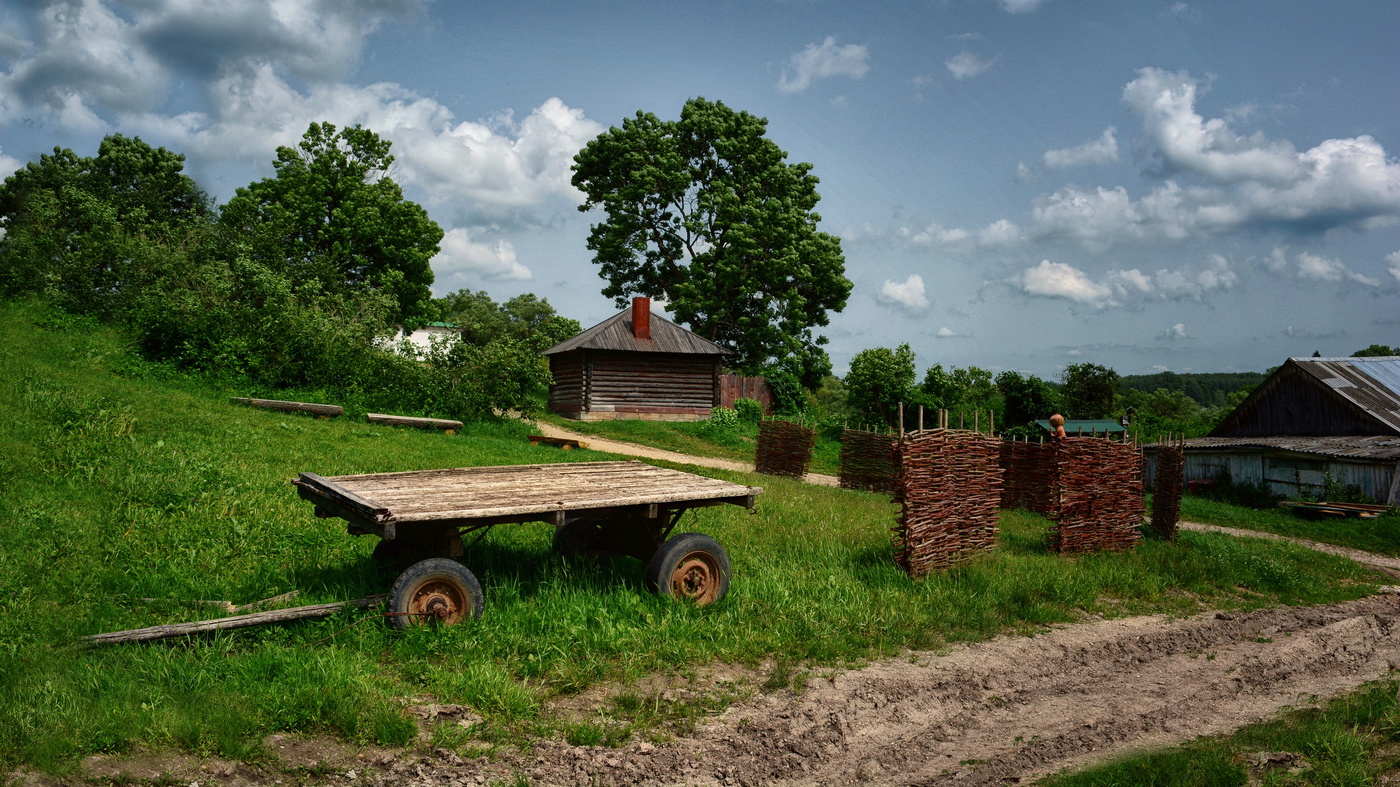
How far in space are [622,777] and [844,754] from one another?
148 cm

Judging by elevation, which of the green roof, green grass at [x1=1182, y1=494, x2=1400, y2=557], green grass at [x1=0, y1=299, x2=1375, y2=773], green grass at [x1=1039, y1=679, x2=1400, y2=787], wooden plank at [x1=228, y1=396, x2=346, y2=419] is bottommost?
green grass at [x1=1182, y1=494, x2=1400, y2=557]

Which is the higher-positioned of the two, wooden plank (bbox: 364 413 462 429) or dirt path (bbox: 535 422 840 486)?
wooden plank (bbox: 364 413 462 429)

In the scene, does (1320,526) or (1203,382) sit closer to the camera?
(1320,526)

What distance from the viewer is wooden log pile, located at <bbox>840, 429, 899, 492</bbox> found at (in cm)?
1953

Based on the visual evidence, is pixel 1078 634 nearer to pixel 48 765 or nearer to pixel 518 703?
pixel 518 703

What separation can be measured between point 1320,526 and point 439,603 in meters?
22.1

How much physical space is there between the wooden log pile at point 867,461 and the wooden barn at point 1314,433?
552 inches

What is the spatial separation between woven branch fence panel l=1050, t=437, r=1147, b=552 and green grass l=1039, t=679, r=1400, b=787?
18.5ft

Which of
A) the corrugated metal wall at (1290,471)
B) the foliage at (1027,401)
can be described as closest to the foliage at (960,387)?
the foliage at (1027,401)

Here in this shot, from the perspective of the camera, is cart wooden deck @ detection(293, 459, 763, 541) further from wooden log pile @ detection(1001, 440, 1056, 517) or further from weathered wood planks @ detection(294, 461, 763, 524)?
wooden log pile @ detection(1001, 440, 1056, 517)

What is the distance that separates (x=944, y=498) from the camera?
9.63 m

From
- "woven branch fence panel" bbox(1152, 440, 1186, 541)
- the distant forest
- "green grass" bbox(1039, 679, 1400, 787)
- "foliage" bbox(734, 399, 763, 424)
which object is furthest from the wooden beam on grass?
the distant forest

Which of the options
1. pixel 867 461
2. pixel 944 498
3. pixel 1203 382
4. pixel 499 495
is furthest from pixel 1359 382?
pixel 1203 382

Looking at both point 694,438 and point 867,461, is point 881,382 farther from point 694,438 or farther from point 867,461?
point 867,461
